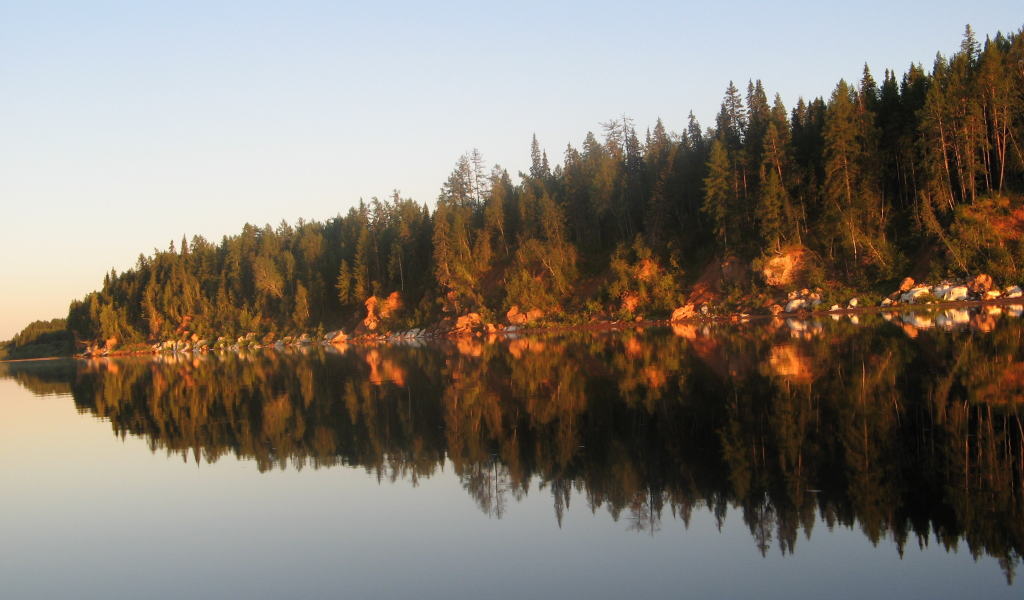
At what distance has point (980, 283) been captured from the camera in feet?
143

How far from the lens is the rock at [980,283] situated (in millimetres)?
43006

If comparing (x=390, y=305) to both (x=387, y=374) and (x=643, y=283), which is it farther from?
(x=387, y=374)

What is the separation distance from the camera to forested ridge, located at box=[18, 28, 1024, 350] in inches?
2015

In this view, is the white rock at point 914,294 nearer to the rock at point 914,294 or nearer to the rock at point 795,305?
the rock at point 914,294

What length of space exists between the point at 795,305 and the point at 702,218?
22.6 m

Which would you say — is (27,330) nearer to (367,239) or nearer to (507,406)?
(367,239)

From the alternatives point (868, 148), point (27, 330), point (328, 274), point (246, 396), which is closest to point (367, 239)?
point (328, 274)

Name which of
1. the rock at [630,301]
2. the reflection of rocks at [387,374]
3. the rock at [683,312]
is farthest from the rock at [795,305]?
the reflection of rocks at [387,374]

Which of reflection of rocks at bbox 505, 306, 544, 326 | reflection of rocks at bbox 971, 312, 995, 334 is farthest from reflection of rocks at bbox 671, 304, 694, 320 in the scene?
reflection of rocks at bbox 971, 312, 995, 334

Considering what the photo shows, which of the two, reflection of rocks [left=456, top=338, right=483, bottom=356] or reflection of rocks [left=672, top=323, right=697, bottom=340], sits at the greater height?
reflection of rocks [left=456, top=338, right=483, bottom=356]

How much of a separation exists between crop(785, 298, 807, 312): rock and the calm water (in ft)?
114

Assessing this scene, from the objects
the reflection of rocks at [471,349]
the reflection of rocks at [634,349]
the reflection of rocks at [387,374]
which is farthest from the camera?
the reflection of rocks at [471,349]

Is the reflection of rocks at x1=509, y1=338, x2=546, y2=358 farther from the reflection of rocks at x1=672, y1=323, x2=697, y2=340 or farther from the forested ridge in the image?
the forested ridge

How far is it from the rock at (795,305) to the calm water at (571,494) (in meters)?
34.6
